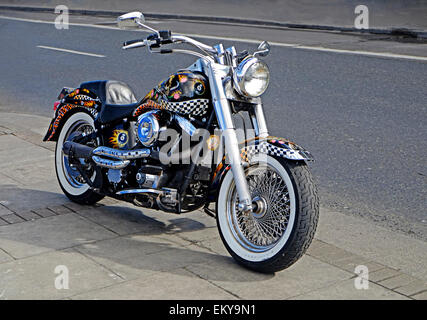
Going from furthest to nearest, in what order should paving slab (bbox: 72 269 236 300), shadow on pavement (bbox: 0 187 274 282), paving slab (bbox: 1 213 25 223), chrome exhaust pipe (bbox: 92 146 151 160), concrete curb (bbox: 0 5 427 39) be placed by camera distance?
concrete curb (bbox: 0 5 427 39) → paving slab (bbox: 1 213 25 223) → chrome exhaust pipe (bbox: 92 146 151 160) → shadow on pavement (bbox: 0 187 274 282) → paving slab (bbox: 72 269 236 300)

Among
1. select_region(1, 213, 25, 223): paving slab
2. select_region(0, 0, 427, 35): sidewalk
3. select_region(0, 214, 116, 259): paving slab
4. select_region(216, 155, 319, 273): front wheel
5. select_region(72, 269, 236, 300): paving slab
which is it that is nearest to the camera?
select_region(72, 269, 236, 300): paving slab

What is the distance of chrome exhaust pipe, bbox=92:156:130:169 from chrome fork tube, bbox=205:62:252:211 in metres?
0.96

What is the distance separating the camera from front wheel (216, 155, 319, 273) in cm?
413

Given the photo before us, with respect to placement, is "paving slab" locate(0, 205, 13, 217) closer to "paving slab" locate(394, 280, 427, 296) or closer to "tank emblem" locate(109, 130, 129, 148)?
"tank emblem" locate(109, 130, 129, 148)

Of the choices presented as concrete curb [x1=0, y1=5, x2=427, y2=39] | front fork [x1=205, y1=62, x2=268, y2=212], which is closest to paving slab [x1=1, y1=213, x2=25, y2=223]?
front fork [x1=205, y1=62, x2=268, y2=212]

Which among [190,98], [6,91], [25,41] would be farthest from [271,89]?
[25,41]

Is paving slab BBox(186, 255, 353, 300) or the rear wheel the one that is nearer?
paving slab BBox(186, 255, 353, 300)

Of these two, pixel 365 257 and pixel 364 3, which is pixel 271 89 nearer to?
pixel 365 257

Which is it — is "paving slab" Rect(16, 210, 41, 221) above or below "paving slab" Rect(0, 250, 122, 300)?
above

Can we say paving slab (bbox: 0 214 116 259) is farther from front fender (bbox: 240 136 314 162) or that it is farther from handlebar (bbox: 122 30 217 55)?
handlebar (bbox: 122 30 217 55)

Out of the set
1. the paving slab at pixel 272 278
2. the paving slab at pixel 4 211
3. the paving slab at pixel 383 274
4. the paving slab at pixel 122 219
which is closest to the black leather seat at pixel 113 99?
the paving slab at pixel 122 219

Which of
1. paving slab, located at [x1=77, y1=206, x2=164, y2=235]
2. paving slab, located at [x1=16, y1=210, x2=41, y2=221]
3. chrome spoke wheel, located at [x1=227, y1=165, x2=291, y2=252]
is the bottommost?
paving slab, located at [x1=77, y1=206, x2=164, y2=235]

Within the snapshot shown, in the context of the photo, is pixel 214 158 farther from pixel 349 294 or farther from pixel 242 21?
pixel 242 21

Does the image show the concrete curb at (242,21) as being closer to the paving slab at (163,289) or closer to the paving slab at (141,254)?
the paving slab at (141,254)
